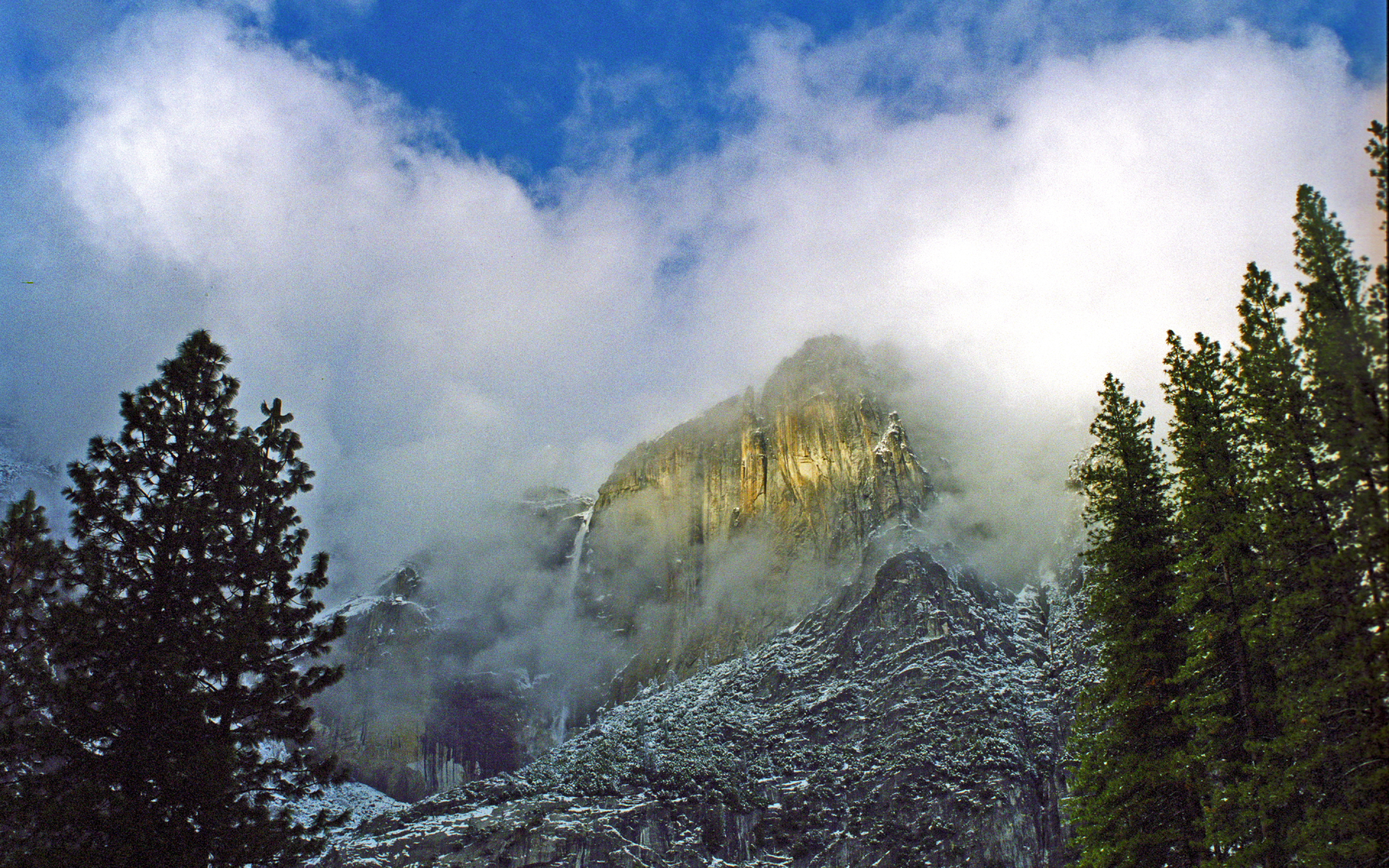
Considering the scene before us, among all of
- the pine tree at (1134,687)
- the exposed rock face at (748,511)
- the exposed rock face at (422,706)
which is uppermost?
the exposed rock face at (748,511)

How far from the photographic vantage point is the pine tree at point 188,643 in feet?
60.7

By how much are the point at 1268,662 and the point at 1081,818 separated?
6.36m

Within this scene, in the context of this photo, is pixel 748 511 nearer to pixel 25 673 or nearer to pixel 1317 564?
pixel 1317 564

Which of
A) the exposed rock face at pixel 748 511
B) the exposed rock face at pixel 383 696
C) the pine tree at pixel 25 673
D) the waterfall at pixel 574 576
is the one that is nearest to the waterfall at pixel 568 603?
the waterfall at pixel 574 576

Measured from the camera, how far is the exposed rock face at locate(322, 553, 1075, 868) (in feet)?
307

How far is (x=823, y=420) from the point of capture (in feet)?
517

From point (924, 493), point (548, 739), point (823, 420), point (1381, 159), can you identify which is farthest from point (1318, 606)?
point (548, 739)

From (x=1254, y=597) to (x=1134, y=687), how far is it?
4.06 m

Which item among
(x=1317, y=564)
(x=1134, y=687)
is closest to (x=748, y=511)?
(x=1134, y=687)

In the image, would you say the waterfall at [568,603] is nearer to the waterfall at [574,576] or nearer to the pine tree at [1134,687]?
the waterfall at [574,576]

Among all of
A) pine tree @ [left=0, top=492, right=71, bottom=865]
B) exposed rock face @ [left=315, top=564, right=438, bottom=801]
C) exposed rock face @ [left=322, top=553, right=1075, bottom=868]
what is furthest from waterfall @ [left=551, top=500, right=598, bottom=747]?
pine tree @ [left=0, top=492, right=71, bottom=865]

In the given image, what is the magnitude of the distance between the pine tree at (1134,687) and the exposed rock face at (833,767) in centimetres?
6992

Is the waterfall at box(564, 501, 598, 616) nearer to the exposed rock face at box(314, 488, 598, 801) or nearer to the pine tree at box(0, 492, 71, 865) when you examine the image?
the exposed rock face at box(314, 488, 598, 801)

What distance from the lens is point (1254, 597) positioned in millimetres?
23766
